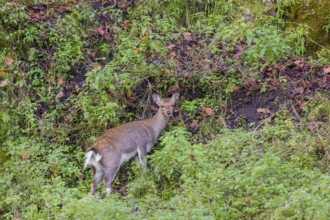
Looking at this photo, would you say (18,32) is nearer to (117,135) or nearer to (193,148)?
(117,135)

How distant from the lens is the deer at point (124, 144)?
406 inches

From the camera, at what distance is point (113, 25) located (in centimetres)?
1285

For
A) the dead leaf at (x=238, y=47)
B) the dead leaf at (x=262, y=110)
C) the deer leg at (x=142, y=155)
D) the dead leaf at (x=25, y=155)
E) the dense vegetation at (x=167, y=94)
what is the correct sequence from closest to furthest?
1. the dense vegetation at (x=167, y=94)
2. the dead leaf at (x=25, y=155)
3. the deer leg at (x=142, y=155)
4. the dead leaf at (x=262, y=110)
5. the dead leaf at (x=238, y=47)

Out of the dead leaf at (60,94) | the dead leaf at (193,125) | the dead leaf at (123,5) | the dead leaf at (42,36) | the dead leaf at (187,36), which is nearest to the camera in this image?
the dead leaf at (193,125)

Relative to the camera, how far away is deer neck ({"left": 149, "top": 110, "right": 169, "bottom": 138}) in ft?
37.5

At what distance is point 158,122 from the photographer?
1155 cm

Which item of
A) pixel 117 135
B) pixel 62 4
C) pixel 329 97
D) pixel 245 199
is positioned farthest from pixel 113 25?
pixel 245 199

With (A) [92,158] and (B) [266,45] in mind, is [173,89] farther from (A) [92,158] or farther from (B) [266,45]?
(A) [92,158]

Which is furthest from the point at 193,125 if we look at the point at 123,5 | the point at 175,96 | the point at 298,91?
the point at 123,5

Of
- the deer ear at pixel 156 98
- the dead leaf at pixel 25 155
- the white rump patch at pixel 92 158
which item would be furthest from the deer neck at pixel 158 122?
the dead leaf at pixel 25 155

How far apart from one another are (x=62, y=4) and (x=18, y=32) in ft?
4.19

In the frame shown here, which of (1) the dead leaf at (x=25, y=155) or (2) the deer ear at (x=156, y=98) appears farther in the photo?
(2) the deer ear at (x=156, y=98)

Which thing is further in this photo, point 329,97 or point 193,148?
point 329,97

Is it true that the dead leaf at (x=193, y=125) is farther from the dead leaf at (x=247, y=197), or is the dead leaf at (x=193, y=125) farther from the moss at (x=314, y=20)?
the dead leaf at (x=247, y=197)
